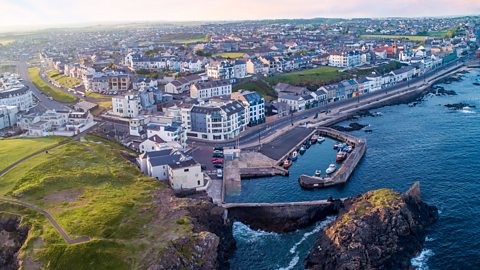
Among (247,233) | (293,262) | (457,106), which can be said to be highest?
(457,106)

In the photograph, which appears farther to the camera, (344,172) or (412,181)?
(344,172)

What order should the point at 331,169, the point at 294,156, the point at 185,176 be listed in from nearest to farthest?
the point at 185,176 → the point at 331,169 → the point at 294,156

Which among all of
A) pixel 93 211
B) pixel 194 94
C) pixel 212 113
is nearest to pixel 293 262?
pixel 93 211

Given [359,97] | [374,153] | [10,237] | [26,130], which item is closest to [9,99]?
[26,130]

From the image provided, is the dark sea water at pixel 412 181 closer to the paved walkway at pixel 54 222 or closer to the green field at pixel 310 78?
the paved walkway at pixel 54 222

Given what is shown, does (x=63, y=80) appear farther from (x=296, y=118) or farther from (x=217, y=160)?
(x=217, y=160)

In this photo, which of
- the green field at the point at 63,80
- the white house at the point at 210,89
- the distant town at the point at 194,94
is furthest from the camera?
the green field at the point at 63,80

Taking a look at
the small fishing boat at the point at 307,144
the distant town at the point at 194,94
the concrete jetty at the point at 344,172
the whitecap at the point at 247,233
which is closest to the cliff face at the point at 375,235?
the whitecap at the point at 247,233
